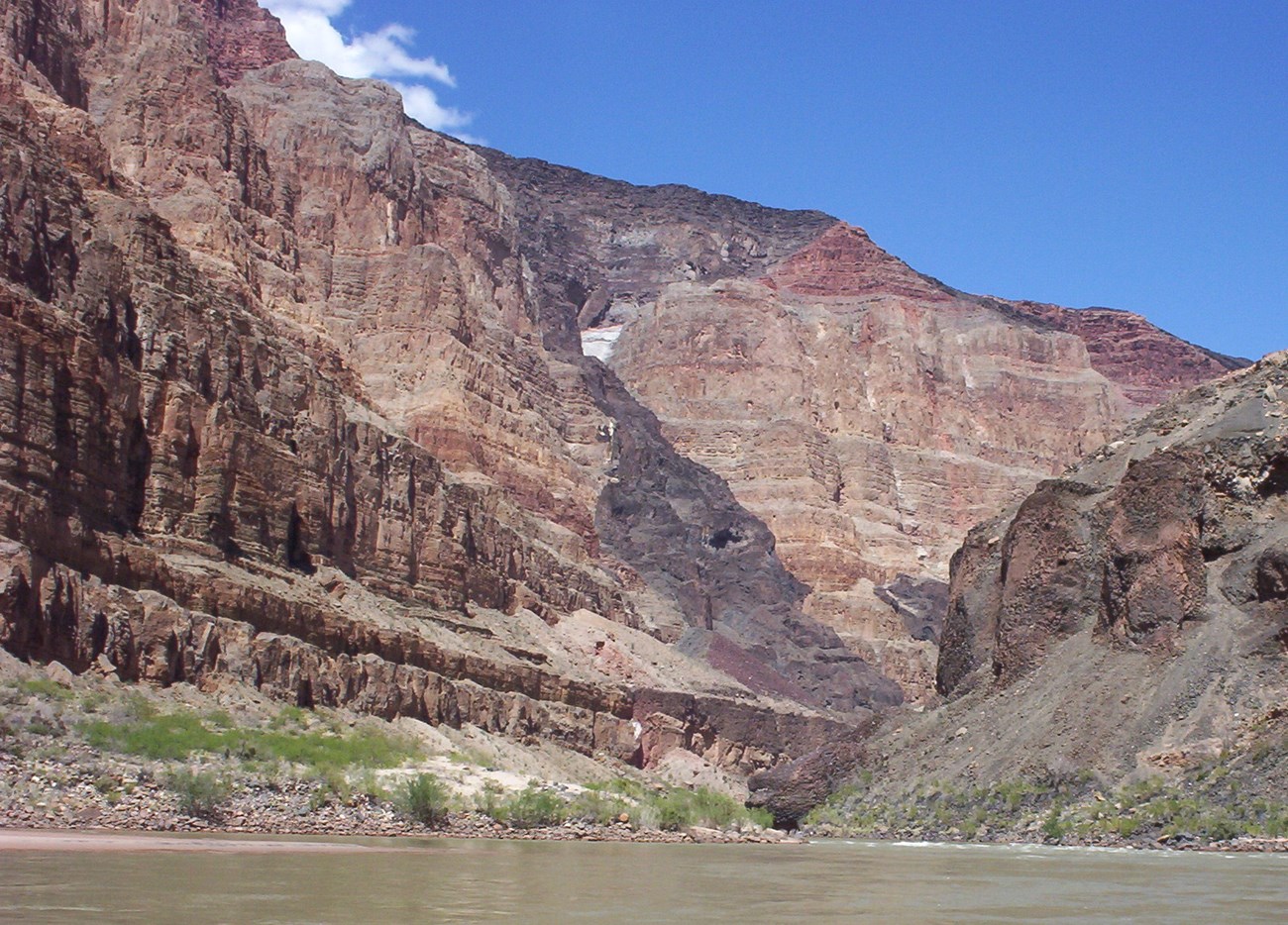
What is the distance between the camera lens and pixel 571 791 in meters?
47.5

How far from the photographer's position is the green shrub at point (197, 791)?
34469mm

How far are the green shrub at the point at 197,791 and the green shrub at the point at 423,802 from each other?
4.04m

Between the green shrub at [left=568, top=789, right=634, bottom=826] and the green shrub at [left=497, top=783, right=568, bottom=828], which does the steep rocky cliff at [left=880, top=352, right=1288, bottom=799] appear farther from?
the green shrub at [left=497, top=783, right=568, bottom=828]

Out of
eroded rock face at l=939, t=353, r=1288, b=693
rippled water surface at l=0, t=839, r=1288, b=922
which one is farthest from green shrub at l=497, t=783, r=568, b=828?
eroded rock face at l=939, t=353, r=1288, b=693

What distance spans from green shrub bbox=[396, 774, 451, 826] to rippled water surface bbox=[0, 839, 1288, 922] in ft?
14.3

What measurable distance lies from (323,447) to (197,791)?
33.3m

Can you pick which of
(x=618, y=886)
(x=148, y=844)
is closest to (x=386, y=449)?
(x=148, y=844)

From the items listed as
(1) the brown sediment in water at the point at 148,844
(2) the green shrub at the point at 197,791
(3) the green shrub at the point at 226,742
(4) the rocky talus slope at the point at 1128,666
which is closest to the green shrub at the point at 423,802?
(3) the green shrub at the point at 226,742

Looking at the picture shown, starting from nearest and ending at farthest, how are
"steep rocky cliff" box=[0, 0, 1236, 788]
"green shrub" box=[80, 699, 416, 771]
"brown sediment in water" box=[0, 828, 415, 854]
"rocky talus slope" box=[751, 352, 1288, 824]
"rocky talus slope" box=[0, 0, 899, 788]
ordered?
"brown sediment in water" box=[0, 828, 415, 854]
"rocky talus slope" box=[751, 352, 1288, 824]
"green shrub" box=[80, 699, 416, 771]
"rocky talus slope" box=[0, 0, 899, 788]
"steep rocky cliff" box=[0, 0, 1236, 788]

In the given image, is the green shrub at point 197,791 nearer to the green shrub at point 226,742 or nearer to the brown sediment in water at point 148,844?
the brown sediment in water at point 148,844

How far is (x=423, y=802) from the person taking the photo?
38.1 meters

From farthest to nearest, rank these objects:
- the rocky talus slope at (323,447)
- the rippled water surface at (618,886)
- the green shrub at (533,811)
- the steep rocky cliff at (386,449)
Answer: the steep rocky cliff at (386,449)
the rocky talus slope at (323,447)
the green shrub at (533,811)
the rippled water surface at (618,886)

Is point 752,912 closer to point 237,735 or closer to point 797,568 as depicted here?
point 237,735

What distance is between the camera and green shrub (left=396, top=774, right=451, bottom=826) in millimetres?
38094
